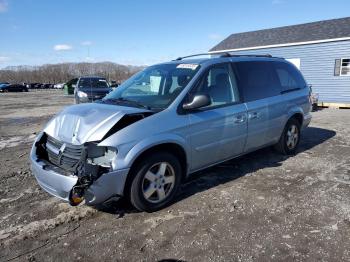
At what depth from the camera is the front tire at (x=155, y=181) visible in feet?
12.4

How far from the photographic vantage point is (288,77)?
6215 millimetres

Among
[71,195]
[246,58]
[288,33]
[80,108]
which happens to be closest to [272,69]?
[246,58]

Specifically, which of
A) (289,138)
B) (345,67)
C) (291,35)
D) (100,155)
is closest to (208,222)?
(100,155)

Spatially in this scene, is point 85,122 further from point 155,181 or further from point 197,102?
point 197,102

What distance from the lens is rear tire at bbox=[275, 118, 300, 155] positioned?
619cm

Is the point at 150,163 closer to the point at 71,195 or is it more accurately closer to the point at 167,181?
the point at 167,181

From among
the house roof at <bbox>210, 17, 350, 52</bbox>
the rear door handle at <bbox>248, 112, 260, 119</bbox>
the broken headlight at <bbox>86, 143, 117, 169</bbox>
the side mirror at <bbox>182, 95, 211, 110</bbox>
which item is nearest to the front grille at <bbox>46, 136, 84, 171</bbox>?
the broken headlight at <bbox>86, 143, 117, 169</bbox>

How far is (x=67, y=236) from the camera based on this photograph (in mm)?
3482

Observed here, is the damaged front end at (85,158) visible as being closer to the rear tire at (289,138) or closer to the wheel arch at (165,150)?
the wheel arch at (165,150)

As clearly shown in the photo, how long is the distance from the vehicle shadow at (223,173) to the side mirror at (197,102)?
1.26 metres

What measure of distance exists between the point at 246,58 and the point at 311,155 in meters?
2.60

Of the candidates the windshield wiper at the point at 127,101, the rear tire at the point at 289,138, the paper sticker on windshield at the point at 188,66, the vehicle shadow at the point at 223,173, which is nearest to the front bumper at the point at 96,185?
the vehicle shadow at the point at 223,173

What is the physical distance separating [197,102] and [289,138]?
303cm

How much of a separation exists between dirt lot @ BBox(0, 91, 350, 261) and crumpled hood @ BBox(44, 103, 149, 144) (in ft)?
3.28
